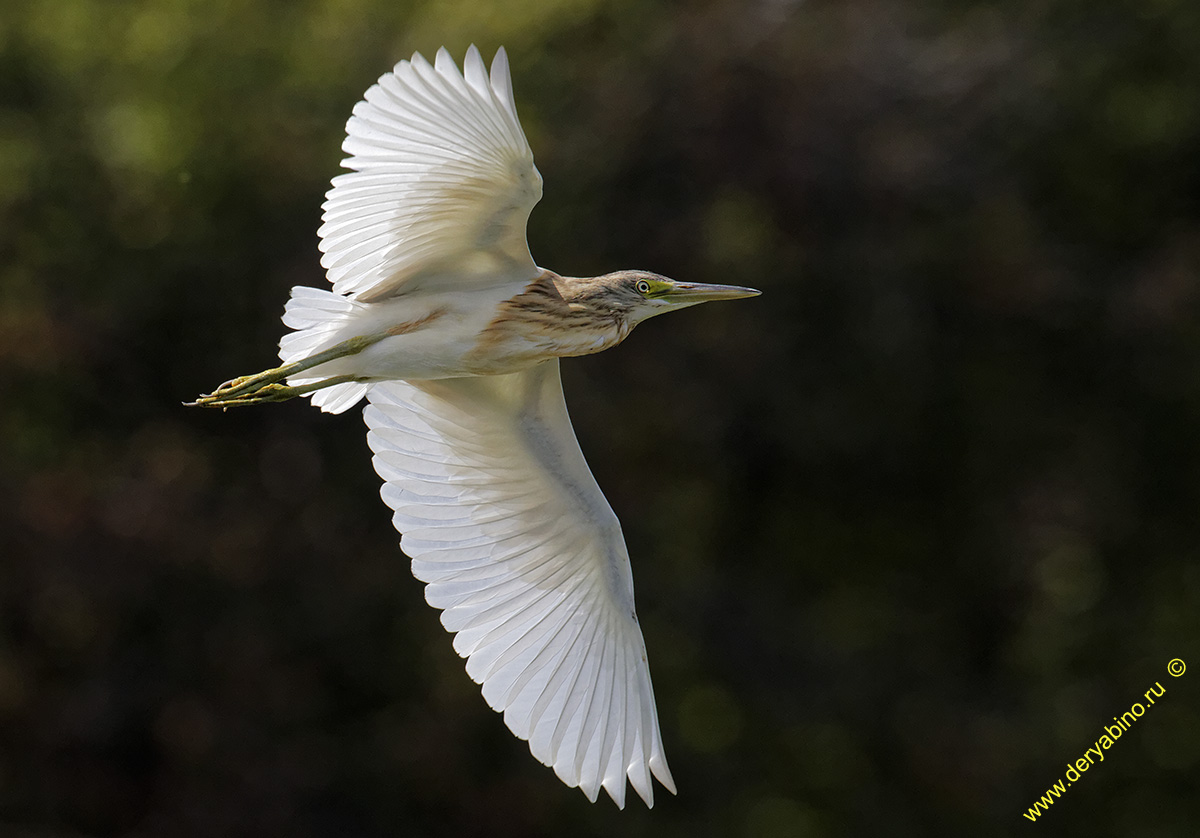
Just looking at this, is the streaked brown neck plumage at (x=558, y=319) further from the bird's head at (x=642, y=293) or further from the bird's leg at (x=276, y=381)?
the bird's leg at (x=276, y=381)

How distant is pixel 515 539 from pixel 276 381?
2.88 feet

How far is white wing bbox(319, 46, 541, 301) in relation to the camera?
10.5ft

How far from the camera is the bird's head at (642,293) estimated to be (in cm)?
389

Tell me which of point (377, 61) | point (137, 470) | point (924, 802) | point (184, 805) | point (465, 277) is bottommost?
point (924, 802)

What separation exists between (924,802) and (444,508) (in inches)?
186

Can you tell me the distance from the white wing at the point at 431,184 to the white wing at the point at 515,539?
0.51 meters

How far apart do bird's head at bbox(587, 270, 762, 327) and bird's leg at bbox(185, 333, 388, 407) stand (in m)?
0.55

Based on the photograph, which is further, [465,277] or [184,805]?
[184,805]

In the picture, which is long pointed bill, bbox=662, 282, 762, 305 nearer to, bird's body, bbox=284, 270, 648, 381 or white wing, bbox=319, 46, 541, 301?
bird's body, bbox=284, 270, 648, 381

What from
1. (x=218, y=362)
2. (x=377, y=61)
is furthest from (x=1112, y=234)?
(x=218, y=362)

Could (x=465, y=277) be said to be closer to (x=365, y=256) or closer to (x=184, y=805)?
(x=365, y=256)

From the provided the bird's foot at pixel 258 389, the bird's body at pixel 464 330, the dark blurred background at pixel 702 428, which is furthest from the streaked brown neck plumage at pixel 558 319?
the dark blurred background at pixel 702 428

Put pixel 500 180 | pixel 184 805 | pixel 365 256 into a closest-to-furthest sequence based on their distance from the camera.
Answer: pixel 500 180 → pixel 365 256 → pixel 184 805

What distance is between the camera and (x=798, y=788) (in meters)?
8.29
